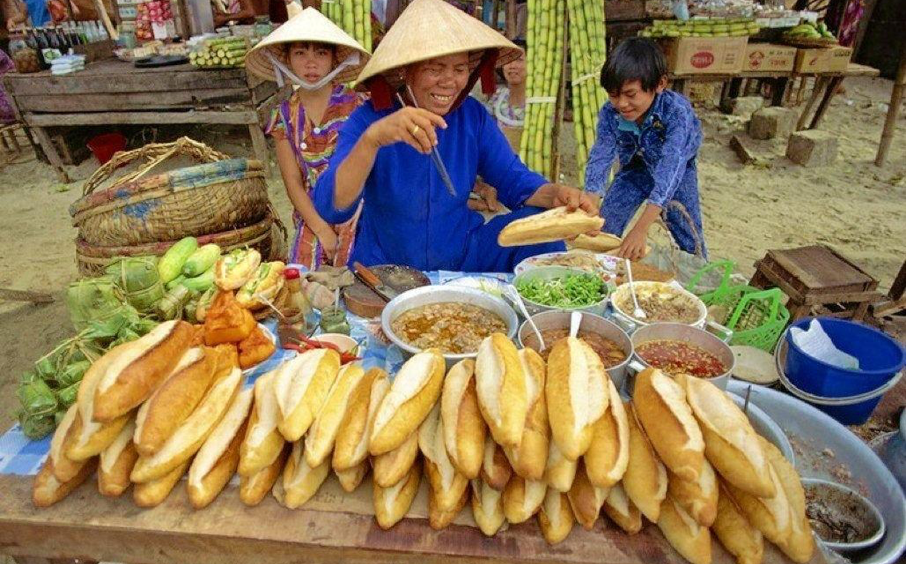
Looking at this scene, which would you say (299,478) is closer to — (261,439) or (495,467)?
(261,439)

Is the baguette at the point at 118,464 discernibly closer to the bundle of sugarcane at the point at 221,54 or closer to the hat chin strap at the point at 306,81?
the hat chin strap at the point at 306,81

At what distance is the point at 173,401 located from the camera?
4.42ft

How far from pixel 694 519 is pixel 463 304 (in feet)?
3.95

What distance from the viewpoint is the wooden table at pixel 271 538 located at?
4.17 feet

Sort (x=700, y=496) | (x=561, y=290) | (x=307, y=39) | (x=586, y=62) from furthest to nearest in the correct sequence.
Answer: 1. (x=586, y=62)
2. (x=307, y=39)
3. (x=561, y=290)
4. (x=700, y=496)

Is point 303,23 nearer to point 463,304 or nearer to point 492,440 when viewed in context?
point 463,304

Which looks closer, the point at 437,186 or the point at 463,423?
the point at 463,423

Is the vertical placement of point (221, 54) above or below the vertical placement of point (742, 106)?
above

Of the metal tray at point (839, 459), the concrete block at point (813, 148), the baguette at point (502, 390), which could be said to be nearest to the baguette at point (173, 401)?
the baguette at point (502, 390)

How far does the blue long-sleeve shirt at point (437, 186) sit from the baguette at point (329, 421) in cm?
167

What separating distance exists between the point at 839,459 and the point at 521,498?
126cm

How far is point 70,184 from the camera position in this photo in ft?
26.3

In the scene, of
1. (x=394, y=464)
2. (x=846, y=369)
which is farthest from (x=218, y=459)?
(x=846, y=369)

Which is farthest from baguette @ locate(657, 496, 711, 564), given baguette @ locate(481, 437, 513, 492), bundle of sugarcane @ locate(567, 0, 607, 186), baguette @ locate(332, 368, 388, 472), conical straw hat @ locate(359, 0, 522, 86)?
bundle of sugarcane @ locate(567, 0, 607, 186)
